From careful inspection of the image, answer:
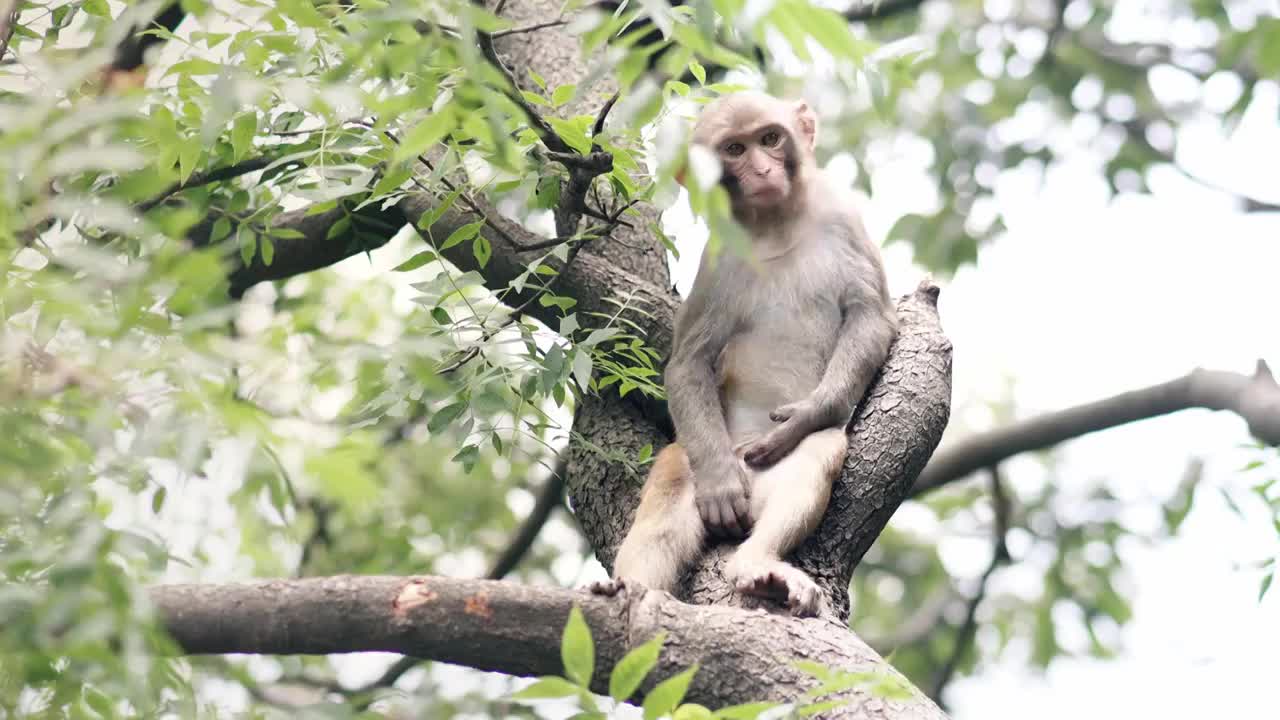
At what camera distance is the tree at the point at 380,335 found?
7.28 feet

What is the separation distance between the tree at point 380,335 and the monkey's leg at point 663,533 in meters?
0.14

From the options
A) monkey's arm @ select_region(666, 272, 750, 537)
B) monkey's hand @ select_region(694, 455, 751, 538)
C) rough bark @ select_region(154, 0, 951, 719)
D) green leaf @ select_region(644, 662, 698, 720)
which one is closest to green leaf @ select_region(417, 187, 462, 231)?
rough bark @ select_region(154, 0, 951, 719)

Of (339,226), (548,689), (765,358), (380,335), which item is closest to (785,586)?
(765,358)

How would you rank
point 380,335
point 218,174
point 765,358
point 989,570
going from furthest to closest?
point 380,335 → point 989,570 → point 765,358 → point 218,174

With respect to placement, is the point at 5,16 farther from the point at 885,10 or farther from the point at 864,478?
the point at 885,10

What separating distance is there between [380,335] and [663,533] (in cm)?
435

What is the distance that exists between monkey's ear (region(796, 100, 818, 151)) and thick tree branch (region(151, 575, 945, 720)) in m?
2.30

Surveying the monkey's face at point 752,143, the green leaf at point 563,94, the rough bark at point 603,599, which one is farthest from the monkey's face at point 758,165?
the green leaf at point 563,94

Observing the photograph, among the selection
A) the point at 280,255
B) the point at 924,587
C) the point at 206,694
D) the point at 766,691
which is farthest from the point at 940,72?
the point at 206,694

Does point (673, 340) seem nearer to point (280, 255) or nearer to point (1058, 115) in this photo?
point (280, 255)

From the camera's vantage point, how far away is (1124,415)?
657 centimetres

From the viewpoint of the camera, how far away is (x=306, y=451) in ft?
7.55

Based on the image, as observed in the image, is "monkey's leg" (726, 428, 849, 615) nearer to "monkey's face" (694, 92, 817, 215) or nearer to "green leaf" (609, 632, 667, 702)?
"monkey's face" (694, 92, 817, 215)

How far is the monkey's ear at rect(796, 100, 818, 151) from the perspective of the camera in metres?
5.52
